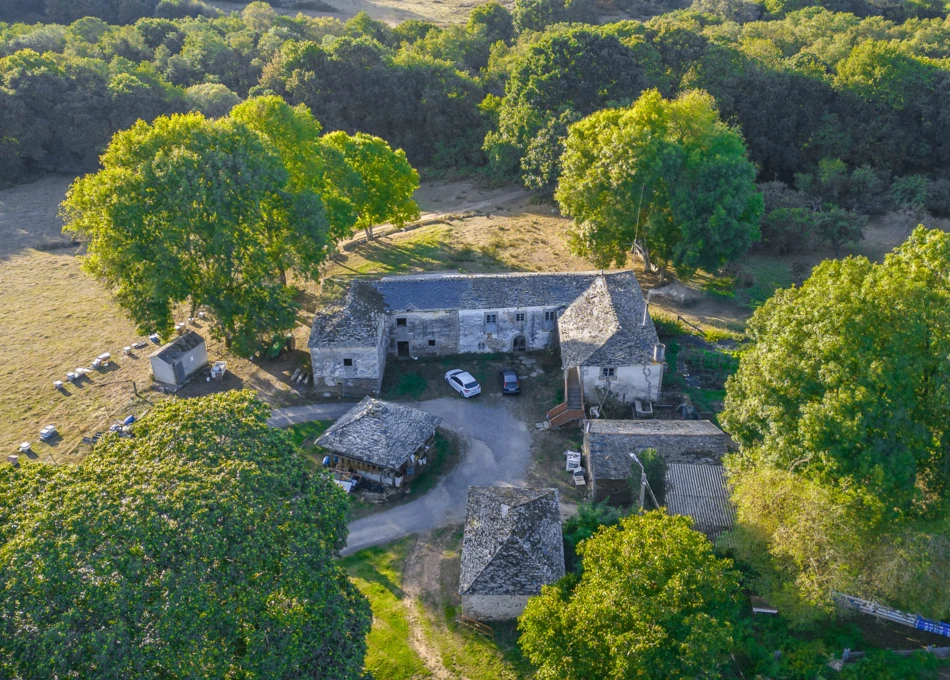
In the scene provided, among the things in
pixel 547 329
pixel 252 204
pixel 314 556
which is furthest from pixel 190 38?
pixel 314 556

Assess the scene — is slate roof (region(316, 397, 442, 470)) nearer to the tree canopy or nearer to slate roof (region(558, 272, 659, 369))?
slate roof (region(558, 272, 659, 369))

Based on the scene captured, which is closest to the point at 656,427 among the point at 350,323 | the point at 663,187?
the point at 350,323

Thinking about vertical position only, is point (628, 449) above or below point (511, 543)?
above

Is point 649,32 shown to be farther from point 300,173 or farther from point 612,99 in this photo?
point 300,173

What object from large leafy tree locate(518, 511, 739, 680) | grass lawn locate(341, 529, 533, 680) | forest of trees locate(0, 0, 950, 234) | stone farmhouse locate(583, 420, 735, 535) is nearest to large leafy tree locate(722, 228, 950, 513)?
stone farmhouse locate(583, 420, 735, 535)

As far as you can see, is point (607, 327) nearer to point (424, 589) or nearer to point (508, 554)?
point (508, 554)

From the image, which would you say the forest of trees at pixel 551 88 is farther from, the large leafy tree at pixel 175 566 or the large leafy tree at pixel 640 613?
the large leafy tree at pixel 175 566
